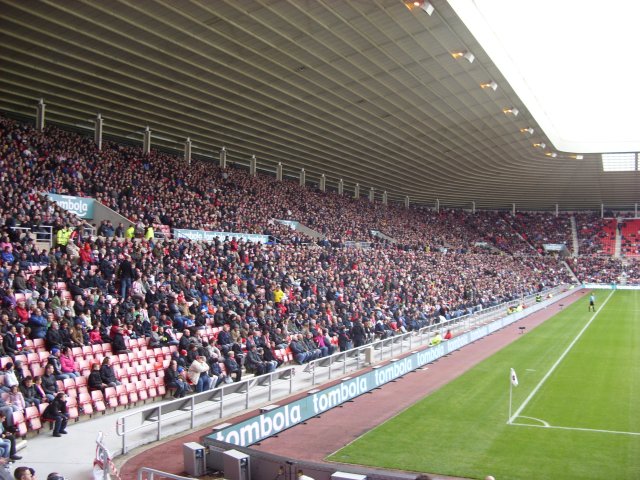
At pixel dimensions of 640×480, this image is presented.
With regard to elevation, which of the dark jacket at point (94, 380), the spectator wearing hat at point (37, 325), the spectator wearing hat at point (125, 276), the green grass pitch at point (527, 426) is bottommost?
the green grass pitch at point (527, 426)

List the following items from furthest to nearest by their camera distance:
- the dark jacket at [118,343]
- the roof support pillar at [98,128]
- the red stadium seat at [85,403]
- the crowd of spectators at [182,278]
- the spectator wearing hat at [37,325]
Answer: the roof support pillar at [98,128] → the dark jacket at [118,343] → the crowd of spectators at [182,278] → the spectator wearing hat at [37,325] → the red stadium seat at [85,403]

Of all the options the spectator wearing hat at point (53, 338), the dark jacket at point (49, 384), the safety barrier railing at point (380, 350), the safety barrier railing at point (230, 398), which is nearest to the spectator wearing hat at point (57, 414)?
the dark jacket at point (49, 384)

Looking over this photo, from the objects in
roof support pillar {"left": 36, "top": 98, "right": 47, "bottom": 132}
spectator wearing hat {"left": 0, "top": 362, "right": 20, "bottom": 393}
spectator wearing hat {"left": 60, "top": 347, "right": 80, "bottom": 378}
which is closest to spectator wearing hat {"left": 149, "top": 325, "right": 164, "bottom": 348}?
spectator wearing hat {"left": 60, "top": 347, "right": 80, "bottom": 378}

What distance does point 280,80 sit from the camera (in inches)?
1153

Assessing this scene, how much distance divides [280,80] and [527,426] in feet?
64.5

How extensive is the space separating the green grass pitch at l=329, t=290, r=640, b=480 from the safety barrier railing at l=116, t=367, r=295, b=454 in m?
3.41

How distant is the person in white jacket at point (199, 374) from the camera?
1622 centimetres

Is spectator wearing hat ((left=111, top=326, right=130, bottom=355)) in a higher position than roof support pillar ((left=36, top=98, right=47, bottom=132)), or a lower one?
lower

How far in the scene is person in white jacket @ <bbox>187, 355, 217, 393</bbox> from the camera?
1622 cm

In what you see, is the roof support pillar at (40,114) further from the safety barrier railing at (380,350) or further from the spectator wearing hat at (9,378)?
the spectator wearing hat at (9,378)

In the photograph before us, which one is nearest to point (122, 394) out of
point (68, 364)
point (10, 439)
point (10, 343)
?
point (68, 364)

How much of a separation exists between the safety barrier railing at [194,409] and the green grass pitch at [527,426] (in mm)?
3410

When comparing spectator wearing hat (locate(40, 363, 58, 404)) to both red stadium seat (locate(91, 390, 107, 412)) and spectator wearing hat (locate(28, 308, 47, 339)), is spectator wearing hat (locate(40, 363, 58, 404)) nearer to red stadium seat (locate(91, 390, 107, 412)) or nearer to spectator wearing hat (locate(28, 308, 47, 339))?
red stadium seat (locate(91, 390, 107, 412))

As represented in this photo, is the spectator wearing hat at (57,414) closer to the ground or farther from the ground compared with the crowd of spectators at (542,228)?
closer to the ground
